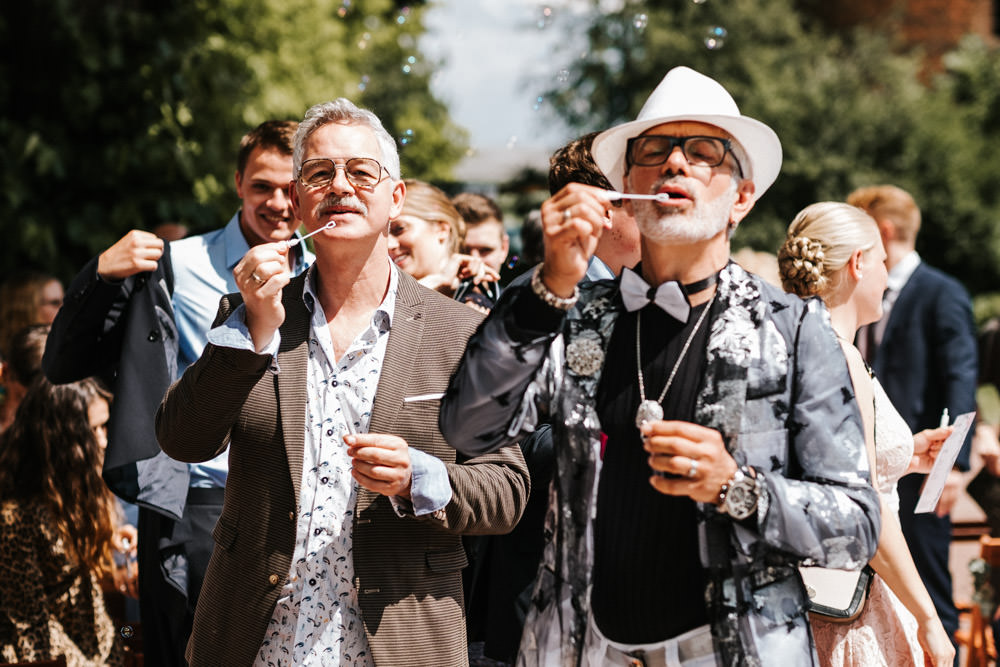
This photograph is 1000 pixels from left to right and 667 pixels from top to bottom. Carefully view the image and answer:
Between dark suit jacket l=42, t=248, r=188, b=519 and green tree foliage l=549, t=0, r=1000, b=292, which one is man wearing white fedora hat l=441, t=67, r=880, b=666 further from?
green tree foliage l=549, t=0, r=1000, b=292

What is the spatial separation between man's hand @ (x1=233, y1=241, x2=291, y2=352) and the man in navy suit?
413 cm

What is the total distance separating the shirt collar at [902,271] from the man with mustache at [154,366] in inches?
140

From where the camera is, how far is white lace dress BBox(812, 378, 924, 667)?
320 cm

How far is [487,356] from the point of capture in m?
2.18

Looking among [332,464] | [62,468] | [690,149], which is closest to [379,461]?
[332,464]

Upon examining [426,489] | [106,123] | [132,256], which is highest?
[106,123]

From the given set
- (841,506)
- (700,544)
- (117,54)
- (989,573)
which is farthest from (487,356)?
(117,54)

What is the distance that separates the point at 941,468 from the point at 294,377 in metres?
2.04

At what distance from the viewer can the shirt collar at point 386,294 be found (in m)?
2.83

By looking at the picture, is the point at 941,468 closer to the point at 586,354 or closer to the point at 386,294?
the point at 586,354

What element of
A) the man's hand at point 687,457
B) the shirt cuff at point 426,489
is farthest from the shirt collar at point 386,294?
the man's hand at point 687,457

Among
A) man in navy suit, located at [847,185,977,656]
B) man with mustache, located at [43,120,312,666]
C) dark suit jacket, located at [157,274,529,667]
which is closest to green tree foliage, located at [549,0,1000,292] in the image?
man in navy suit, located at [847,185,977,656]

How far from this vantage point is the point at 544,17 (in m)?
5.22

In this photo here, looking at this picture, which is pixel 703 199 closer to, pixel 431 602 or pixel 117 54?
pixel 431 602
